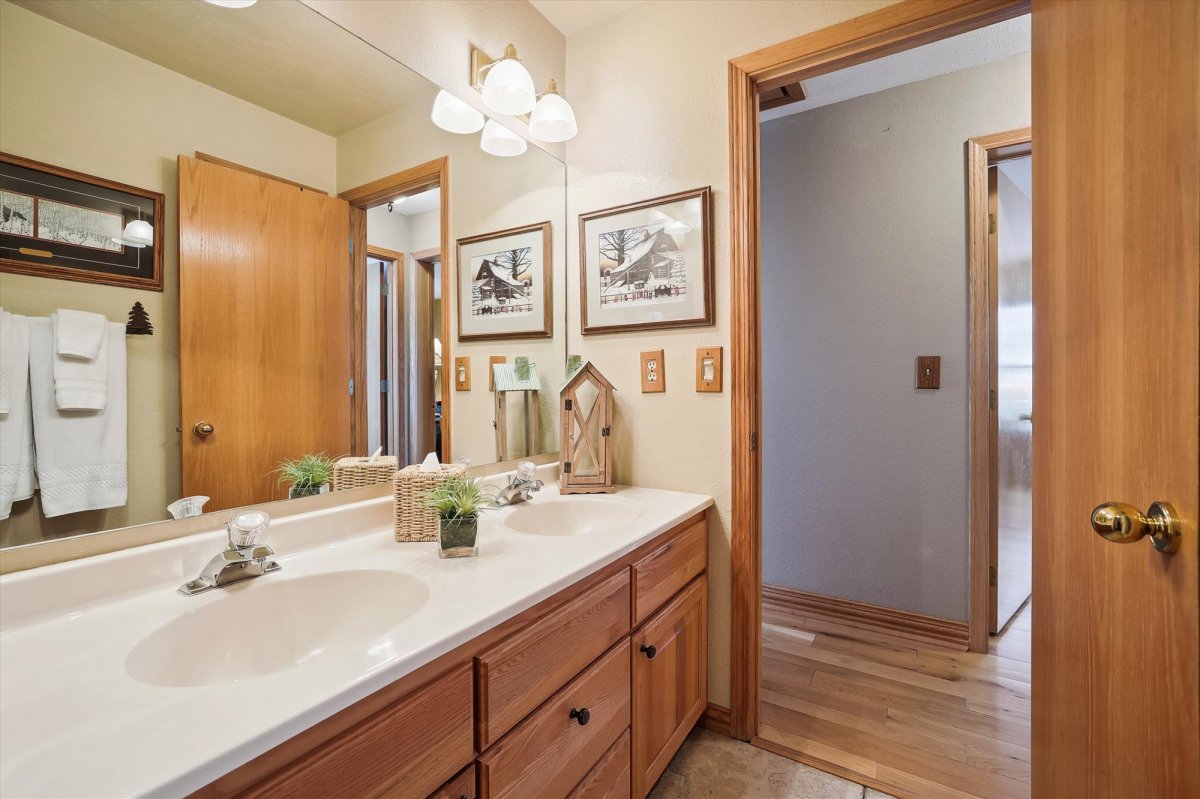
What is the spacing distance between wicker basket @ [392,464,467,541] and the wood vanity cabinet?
368 mm

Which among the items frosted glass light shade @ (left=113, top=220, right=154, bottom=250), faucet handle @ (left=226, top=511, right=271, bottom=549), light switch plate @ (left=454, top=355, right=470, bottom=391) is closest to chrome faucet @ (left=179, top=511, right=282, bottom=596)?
faucet handle @ (left=226, top=511, right=271, bottom=549)

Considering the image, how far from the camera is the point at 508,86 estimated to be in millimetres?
1576

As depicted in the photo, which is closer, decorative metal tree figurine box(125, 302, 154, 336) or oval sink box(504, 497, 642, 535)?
decorative metal tree figurine box(125, 302, 154, 336)

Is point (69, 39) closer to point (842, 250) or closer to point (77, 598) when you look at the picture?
point (77, 598)

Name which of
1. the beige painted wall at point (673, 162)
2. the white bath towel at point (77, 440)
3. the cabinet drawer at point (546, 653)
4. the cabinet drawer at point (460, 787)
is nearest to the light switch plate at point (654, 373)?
the beige painted wall at point (673, 162)

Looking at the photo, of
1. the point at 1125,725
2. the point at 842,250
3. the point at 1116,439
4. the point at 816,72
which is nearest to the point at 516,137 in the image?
the point at 816,72

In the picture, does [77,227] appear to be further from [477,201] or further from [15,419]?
[477,201]

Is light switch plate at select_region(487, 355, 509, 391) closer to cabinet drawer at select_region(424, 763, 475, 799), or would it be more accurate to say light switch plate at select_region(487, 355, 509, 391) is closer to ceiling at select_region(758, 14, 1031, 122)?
cabinet drawer at select_region(424, 763, 475, 799)

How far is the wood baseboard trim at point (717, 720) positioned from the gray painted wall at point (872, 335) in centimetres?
107

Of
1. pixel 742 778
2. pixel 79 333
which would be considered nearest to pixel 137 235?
pixel 79 333

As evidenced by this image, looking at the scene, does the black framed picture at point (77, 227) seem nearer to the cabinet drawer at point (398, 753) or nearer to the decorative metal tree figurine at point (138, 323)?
the decorative metal tree figurine at point (138, 323)

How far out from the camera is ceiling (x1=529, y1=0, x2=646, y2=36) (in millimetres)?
1795

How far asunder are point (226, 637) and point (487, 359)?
1071mm

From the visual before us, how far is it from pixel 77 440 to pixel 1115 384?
159 centimetres
